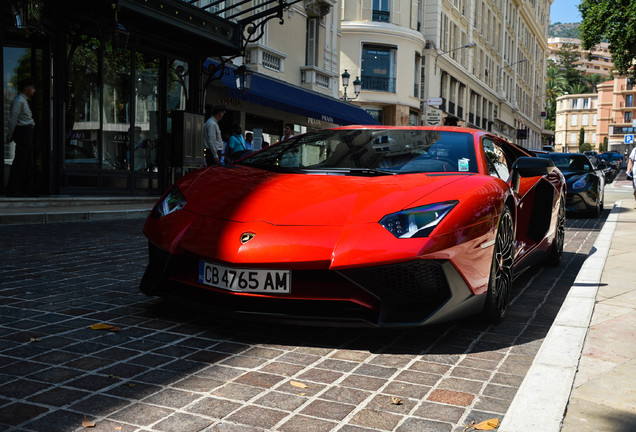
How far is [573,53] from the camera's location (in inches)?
5522

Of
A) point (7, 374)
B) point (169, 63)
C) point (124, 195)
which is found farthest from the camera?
point (169, 63)

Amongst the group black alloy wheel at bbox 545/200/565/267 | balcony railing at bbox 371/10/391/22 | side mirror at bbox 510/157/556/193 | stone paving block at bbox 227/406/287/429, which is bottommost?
stone paving block at bbox 227/406/287/429

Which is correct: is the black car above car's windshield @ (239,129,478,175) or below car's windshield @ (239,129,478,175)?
below

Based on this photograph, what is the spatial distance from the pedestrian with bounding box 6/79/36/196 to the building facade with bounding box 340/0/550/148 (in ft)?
58.0

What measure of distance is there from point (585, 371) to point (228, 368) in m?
1.61

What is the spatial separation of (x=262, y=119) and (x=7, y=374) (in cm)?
1748

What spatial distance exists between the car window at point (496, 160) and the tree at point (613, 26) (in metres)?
23.5

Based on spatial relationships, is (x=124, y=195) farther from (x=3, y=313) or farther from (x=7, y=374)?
(x=7, y=374)

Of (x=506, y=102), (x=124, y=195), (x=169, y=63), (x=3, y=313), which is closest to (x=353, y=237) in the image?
(x=3, y=313)

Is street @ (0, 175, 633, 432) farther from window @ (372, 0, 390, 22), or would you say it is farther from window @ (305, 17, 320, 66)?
window @ (372, 0, 390, 22)

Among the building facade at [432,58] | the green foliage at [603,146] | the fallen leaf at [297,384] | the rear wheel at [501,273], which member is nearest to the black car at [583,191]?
the rear wheel at [501,273]

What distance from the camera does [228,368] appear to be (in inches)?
112

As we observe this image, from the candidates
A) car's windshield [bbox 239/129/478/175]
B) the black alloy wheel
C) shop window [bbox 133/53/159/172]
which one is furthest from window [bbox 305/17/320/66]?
car's windshield [bbox 239/129/478/175]

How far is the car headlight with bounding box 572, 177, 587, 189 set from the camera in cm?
1266
